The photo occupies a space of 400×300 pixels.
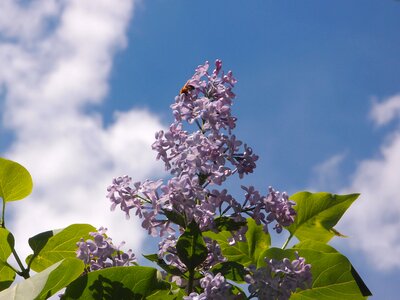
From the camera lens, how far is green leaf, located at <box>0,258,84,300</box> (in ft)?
4.26

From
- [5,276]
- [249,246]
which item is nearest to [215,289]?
[249,246]

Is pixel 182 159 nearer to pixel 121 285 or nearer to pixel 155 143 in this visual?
pixel 155 143

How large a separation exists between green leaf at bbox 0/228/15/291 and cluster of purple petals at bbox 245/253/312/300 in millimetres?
721

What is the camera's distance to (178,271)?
149cm

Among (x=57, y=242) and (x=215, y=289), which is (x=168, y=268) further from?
(x=57, y=242)

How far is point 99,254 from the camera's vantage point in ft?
4.95

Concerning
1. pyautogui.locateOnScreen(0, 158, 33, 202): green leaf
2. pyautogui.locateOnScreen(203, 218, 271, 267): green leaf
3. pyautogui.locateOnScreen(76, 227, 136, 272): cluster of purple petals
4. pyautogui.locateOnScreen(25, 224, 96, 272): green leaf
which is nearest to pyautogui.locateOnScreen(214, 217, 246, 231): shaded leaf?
pyautogui.locateOnScreen(76, 227, 136, 272): cluster of purple petals

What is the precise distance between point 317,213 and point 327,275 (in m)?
0.46

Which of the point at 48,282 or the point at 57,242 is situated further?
the point at 57,242

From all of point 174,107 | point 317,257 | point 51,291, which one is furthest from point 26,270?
point 317,257

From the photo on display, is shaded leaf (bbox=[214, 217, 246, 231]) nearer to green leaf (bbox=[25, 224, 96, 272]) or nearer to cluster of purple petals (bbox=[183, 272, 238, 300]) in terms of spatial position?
cluster of purple petals (bbox=[183, 272, 238, 300])

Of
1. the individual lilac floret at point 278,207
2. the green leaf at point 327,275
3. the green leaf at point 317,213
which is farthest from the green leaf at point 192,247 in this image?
the green leaf at point 317,213

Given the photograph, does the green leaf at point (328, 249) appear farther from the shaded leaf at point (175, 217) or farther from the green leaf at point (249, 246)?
the shaded leaf at point (175, 217)

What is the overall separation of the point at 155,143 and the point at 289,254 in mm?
487
